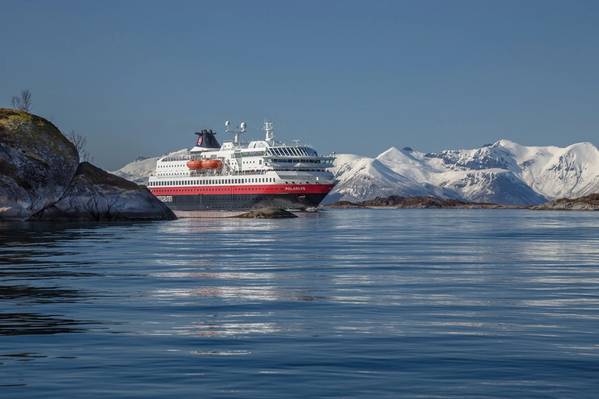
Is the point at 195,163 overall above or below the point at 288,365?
above

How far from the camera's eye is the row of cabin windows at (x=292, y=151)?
568 feet

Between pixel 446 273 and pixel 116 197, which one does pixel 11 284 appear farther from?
pixel 116 197

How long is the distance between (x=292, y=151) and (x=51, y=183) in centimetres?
8425

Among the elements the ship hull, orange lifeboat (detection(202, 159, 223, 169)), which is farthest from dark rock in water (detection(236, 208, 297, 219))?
orange lifeboat (detection(202, 159, 223, 169))

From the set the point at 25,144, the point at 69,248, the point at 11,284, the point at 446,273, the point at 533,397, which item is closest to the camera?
the point at 533,397

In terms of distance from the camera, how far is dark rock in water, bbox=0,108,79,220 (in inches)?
3511

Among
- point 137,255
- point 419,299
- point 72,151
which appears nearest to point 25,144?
point 72,151

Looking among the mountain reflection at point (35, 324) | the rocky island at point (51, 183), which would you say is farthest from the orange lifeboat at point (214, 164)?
the mountain reflection at point (35, 324)

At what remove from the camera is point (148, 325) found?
19391 mm

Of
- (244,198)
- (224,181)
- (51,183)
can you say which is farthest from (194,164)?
(51,183)

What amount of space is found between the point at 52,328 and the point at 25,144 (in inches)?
3167

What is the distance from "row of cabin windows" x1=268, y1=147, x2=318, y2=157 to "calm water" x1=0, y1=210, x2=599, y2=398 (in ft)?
442

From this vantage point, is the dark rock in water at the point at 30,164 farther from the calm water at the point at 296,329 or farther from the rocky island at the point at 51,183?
the calm water at the point at 296,329

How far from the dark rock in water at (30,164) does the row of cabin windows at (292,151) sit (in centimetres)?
7568
